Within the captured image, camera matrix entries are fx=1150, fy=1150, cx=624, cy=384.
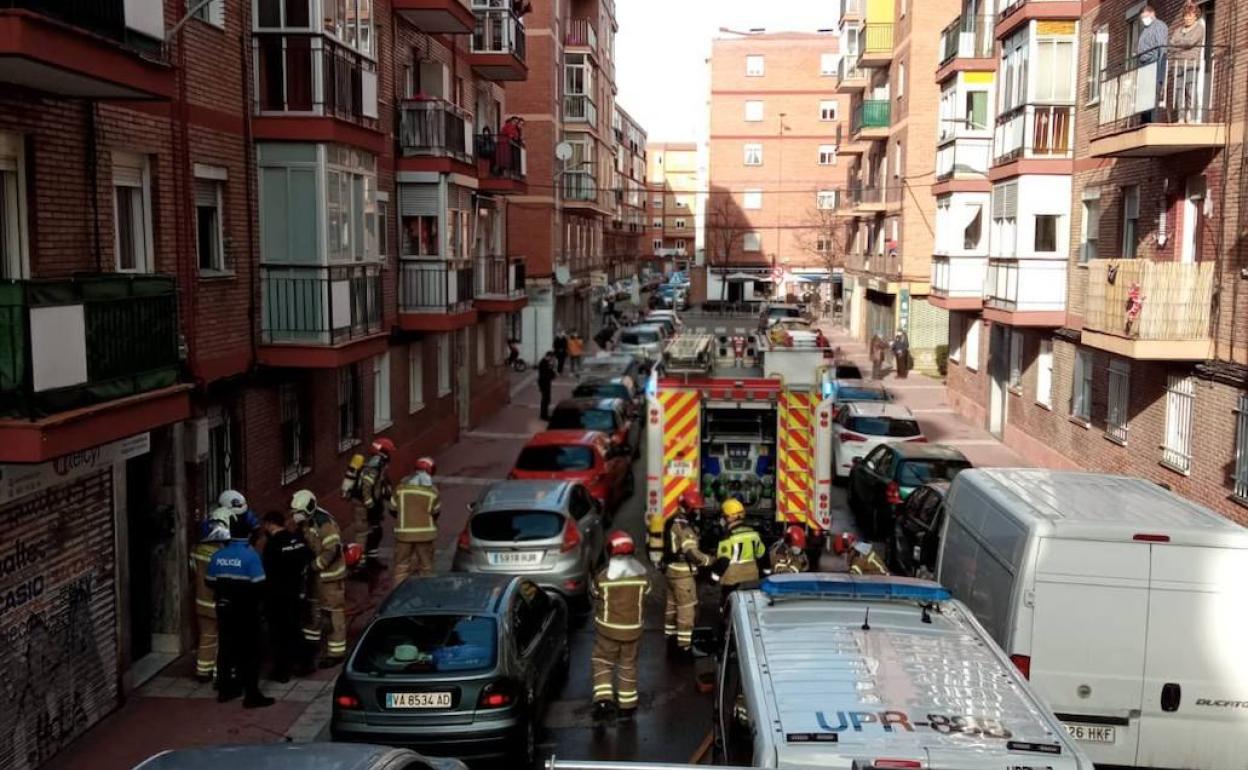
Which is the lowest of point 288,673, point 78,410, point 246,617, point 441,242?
point 288,673

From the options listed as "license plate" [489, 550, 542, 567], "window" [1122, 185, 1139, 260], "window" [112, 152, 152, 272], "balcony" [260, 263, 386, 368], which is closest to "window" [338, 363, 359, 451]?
"balcony" [260, 263, 386, 368]

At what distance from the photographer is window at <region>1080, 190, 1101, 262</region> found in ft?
65.1

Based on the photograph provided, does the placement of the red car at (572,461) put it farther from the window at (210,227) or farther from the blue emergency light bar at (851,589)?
the blue emergency light bar at (851,589)

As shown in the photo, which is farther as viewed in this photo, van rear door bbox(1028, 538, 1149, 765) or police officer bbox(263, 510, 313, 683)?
police officer bbox(263, 510, 313, 683)

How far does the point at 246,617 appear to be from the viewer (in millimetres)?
10164

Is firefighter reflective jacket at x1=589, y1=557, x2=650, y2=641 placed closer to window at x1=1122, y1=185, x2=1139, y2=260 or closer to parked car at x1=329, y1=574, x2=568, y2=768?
parked car at x1=329, y1=574, x2=568, y2=768

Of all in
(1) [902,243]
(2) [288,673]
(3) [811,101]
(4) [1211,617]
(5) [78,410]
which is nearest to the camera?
(4) [1211,617]

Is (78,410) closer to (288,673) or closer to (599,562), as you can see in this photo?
(288,673)

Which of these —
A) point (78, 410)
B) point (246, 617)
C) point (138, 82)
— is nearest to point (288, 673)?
point (246, 617)

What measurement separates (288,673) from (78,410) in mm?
3940

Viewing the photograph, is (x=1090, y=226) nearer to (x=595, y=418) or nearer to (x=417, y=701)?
(x=595, y=418)

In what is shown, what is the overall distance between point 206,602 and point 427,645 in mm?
3170

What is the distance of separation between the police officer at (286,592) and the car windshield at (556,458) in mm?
5601

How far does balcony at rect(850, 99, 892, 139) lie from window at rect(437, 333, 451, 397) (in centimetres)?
2249
